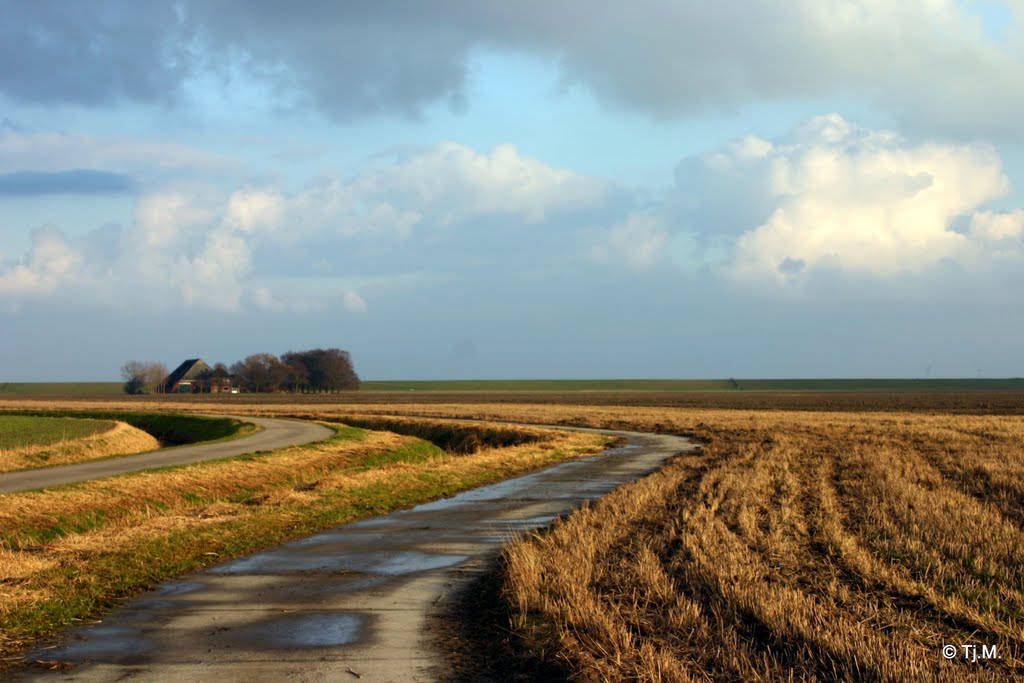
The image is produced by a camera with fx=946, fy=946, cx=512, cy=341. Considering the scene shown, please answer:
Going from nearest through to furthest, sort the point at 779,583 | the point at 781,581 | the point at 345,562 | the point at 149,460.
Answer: the point at 779,583
the point at 781,581
the point at 345,562
the point at 149,460

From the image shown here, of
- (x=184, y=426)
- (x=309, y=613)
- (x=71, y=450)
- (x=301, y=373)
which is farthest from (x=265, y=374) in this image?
(x=309, y=613)

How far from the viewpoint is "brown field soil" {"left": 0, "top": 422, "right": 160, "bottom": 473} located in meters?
28.7

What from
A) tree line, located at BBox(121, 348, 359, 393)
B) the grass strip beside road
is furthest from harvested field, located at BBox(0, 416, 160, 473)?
tree line, located at BBox(121, 348, 359, 393)

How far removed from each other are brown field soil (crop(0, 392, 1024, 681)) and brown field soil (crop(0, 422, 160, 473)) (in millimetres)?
18471

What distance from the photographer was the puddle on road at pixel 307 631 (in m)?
9.49

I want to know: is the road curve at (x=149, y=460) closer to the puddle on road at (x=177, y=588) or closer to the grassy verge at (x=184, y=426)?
the grassy verge at (x=184, y=426)

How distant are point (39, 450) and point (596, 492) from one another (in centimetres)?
1981

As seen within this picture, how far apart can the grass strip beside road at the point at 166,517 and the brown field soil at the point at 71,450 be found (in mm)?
6406

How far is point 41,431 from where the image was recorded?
→ 139 ft

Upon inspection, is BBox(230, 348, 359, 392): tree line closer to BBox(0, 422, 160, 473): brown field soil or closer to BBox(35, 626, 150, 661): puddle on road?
BBox(0, 422, 160, 473): brown field soil

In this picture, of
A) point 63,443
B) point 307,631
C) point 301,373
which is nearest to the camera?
point 307,631

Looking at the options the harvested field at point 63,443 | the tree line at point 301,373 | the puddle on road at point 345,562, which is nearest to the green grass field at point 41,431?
the harvested field at point 63,443

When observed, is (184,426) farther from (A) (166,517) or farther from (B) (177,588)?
(B) (177,588)

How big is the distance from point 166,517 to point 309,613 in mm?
8286
